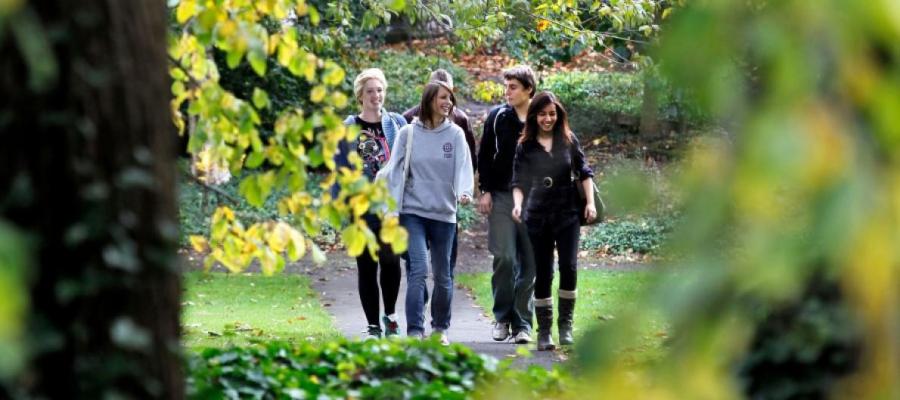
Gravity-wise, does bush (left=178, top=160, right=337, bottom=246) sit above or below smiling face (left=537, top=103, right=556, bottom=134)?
below

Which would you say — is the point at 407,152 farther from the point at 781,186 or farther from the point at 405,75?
the point at 405,75

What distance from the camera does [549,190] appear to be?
35.8 feet

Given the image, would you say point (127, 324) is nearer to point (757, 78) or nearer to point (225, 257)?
point (757, 78)

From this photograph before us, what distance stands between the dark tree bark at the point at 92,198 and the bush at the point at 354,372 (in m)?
2.18

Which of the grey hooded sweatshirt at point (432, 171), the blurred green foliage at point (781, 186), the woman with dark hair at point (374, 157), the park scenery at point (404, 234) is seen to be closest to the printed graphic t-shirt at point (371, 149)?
the woman with dark hair at point (374, 157)

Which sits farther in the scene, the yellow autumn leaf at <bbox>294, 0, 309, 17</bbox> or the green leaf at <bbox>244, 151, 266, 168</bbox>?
the yellow autumn leaf at <bbox>294, 0, 309, 17</bbox>

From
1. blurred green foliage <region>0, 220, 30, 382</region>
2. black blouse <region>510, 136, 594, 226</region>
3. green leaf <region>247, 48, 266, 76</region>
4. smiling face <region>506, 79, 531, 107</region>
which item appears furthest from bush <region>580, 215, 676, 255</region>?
blurred green foliage <region>0, 220, 30, 382</region>

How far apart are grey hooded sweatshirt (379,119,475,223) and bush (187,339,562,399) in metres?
3.36

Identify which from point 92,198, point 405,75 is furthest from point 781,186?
point 405,75

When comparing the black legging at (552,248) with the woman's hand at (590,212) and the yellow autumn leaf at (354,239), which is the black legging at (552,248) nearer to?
the woman's hand at (590,212)

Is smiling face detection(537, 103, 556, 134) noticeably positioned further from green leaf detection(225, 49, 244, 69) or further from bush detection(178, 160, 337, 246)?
bush detection(178, 160, 337, 246)

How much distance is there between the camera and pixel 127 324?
346 cm

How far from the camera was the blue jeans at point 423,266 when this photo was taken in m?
10.7

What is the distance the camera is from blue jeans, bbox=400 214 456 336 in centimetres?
1073
